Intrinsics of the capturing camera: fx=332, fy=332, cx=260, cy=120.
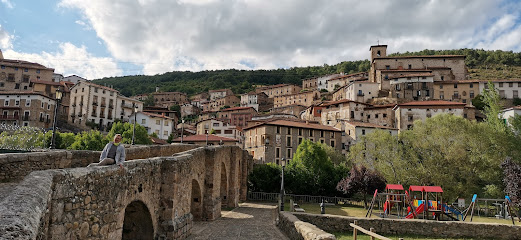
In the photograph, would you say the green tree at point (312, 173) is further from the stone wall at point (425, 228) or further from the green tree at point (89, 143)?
the green tree at point (89, 143)

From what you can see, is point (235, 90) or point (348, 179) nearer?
point (348, 179)

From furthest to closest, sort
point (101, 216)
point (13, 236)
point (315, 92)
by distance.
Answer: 1. point (315, 92)
2. point (101, 216)
3. point (13, 236)

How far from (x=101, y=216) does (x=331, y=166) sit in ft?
126

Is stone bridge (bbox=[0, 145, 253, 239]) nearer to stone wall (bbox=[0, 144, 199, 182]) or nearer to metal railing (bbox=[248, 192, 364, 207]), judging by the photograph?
stone wall (bbox=[0, 144, 199, 182])

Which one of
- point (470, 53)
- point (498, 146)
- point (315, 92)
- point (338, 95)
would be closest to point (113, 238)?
point (498, 146)

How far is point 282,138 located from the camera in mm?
67688

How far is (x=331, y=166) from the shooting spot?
4409 centimetres

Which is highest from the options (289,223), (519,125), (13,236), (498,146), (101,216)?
(519,125)

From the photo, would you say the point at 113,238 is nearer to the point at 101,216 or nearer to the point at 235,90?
the point at 101,216

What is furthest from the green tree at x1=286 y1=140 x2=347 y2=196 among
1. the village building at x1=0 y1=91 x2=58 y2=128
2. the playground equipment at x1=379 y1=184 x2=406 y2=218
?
the village building at x1=0 y1=91 x2=58 y2=128

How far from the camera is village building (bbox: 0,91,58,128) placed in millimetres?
70688

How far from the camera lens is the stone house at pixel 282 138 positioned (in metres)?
66.8

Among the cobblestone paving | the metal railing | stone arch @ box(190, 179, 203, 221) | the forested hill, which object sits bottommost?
the metal railing

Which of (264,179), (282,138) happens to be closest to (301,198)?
(264,179)
